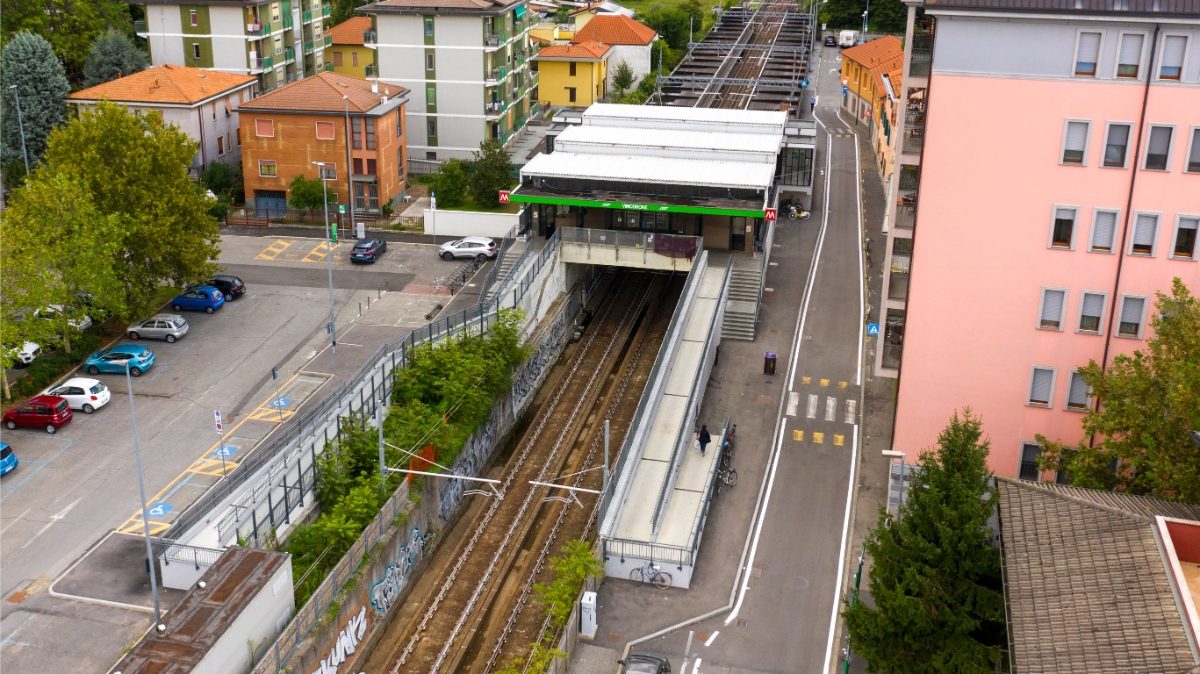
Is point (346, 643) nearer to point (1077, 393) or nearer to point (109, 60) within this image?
point (1077, 393)

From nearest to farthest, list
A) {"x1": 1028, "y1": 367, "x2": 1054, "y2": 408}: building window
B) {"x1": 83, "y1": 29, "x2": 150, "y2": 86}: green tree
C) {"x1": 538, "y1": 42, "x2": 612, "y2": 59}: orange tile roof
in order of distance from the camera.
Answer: {"x1": 1028, "y1": 367, "x2": 1054, "y2": 408}: building window < {"x1": 83, "y1": 29, "x2": 150, "y2": 86}: green tree < {"x1": 538, "y1": 42, "x2": 612, "y2": 59}: orange tile roof

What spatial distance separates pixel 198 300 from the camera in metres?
62.4

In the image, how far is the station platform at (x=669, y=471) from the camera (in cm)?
3947

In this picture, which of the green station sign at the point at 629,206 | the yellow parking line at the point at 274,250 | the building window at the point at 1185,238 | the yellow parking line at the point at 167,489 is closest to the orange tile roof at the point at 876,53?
the green station sign at the point at 629,206

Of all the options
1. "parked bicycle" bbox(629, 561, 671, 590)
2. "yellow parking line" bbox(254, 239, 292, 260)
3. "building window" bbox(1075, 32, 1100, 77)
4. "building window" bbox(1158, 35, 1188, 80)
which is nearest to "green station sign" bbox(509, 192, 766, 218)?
"yellow parking line" bbox(254, 239, 292, 260)

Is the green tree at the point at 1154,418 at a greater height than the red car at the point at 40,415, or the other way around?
the green tree at the point at 1154,418

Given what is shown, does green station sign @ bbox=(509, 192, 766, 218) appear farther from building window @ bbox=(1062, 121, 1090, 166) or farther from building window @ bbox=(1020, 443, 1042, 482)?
building window @ bbox=(1062, 121, 1090, 166)

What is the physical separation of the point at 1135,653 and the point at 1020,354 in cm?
2063

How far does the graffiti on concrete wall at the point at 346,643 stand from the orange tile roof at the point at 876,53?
81.5 m

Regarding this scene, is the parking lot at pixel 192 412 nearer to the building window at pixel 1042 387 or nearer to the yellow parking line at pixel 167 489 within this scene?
the yellow parking line at pixel 167 489

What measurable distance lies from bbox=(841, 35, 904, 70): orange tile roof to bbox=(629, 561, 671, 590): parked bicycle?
75.4 meters

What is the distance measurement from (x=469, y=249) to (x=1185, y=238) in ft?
143

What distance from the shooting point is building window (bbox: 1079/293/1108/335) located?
40.6m

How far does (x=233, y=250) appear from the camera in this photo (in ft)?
240
